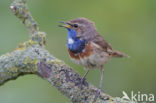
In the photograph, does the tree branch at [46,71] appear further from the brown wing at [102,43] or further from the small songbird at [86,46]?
the brown wing at [102,43]

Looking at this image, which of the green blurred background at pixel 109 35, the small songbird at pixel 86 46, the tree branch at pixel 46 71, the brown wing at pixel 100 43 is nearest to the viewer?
the tree branch at pixel 46 71

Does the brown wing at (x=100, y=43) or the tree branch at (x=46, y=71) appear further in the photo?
the brown wing at (x=100, y=43)

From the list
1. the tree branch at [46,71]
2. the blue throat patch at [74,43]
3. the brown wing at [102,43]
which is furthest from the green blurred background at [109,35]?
the tree branch at [46,71]

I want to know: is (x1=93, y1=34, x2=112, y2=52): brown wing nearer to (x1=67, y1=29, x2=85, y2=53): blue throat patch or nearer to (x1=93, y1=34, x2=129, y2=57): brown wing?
(x1=93, y1=34, x2=129, y2=57): brown wing

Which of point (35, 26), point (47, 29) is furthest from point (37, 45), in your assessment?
point (47, 29)

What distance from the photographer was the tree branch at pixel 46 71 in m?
4.29

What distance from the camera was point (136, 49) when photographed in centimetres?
614

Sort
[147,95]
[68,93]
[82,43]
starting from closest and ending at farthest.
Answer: [68,93], [82,43], [147,95]

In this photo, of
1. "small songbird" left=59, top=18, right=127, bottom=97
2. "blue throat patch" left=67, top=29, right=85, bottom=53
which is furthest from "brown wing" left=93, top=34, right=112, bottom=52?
"blue throat patch" left=67, top=29, right=85, bottom=53

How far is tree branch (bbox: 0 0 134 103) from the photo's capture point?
4.29 meters

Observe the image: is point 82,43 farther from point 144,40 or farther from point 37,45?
point 144,40

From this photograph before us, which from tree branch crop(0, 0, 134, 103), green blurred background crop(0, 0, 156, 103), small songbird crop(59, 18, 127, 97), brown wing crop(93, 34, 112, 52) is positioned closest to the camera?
tree branch crop(0, 0, 134, 103)

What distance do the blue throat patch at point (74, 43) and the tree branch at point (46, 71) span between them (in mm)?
527

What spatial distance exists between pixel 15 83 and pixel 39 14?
120cm
